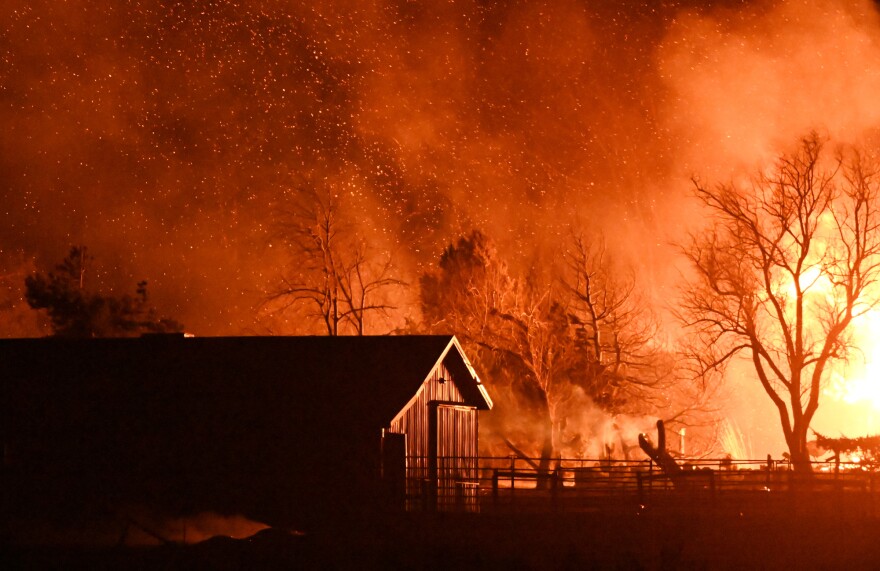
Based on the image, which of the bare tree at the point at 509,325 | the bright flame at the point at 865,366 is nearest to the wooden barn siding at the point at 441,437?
the bare tree at the point at 509,325

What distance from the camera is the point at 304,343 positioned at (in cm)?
3312

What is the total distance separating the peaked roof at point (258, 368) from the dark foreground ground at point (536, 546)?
358cm

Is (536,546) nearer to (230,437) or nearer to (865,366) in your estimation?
(230,437)

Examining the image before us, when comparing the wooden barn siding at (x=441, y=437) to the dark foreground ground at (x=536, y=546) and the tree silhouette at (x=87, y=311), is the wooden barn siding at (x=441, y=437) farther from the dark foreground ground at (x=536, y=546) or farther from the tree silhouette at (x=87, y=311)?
the tree silhouette at (x=87, y=311)

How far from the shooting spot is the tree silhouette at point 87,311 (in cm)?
5522

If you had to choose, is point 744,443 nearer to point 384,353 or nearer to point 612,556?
point 384,353

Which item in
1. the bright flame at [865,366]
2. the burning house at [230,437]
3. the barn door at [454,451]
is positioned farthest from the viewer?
the bright flame at [865,366]

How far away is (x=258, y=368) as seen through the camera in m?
Answer: 31.6

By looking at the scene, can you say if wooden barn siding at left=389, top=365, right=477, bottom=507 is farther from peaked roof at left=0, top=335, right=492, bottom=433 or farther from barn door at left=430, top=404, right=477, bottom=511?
peaked roof at left=0, top=335, right=492, bottom=433

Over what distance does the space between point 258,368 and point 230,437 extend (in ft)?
8.69

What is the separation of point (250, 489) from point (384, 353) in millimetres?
5491

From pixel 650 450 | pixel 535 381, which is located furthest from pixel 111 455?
pixel 535 381

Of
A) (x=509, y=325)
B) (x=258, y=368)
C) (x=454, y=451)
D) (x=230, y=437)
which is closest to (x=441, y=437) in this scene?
(x=454, y=451)

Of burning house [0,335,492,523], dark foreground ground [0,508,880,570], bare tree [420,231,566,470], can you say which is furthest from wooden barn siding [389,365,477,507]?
bare tree [420,231,566,470]
